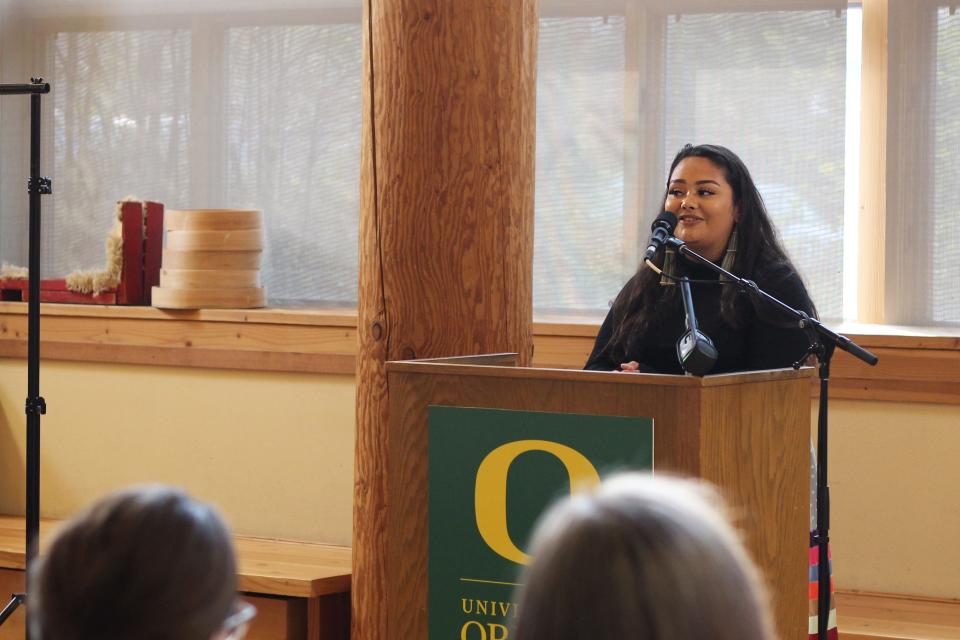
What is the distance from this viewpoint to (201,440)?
12.5ft

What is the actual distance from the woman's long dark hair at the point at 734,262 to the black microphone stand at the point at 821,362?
28 cm

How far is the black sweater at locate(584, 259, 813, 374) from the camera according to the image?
2.34 metres

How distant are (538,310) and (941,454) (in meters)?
1.28

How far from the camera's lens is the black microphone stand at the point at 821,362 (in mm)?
2086

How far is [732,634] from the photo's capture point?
0.75 metres

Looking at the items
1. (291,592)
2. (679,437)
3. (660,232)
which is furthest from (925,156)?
(291,592)

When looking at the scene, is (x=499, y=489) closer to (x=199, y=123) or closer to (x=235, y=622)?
(x=235, y=622)

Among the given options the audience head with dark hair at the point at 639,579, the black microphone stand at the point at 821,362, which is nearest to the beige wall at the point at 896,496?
the black microphone stand at the point at 821,362

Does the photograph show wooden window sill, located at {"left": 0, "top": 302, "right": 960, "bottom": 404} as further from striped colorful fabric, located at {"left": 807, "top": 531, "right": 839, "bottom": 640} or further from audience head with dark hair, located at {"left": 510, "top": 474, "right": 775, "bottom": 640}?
audience head with dark hair, located at {"left": 510, "top": 474, "right": 775, "bottom": 640}

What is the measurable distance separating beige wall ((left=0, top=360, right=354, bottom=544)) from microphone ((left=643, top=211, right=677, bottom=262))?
1.67 metres

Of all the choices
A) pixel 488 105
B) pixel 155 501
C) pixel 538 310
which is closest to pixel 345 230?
pixel 538 310

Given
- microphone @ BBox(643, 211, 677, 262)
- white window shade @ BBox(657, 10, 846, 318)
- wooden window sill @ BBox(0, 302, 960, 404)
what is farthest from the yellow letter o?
white window shade @ BBox(657, 10, 846, 318)

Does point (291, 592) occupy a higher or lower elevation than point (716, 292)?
lower

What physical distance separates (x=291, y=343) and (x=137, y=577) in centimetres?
286
